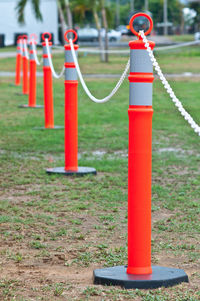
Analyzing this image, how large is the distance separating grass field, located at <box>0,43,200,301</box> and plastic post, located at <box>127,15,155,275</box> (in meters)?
0.23

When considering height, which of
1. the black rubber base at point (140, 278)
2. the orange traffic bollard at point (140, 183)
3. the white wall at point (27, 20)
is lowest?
the black rubber base at point (140, 278)

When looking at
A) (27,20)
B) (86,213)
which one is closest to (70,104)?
(86,213)

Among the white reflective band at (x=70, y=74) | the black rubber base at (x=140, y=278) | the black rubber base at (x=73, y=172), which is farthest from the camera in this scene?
the black rubber base at (x=73, y=172)

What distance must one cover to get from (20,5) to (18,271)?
42412 mm

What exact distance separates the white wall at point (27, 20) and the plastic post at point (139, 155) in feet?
194

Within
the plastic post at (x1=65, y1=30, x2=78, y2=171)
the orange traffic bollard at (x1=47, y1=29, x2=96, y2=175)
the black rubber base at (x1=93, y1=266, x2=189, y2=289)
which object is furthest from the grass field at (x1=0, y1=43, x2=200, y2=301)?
the plastic post at (x1=65, y1=30, x2=78, y2=171)

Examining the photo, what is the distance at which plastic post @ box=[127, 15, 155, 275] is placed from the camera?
11.1 ft

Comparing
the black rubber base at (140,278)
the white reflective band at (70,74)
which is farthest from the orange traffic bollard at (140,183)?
the white reflective band at (70,74)

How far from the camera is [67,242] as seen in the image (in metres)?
4.27

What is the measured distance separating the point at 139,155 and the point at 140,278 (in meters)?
0.63

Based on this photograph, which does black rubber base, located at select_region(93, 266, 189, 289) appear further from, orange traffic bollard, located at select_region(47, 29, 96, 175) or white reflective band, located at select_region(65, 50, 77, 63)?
white reflective band, located at select_region(65, 50, 77, 63)

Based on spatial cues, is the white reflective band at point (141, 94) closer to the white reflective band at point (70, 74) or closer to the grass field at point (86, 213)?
the grass field at point (86, 213)

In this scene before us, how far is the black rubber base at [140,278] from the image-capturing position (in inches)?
132

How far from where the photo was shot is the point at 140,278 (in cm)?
340
